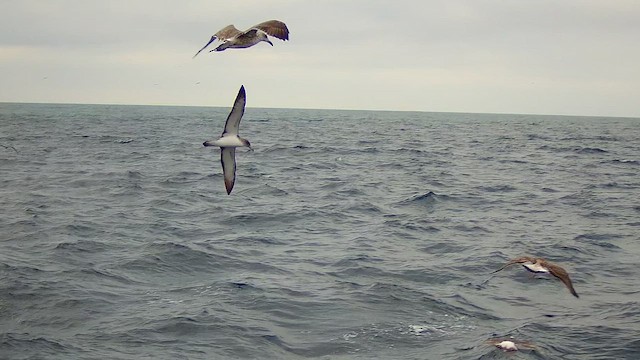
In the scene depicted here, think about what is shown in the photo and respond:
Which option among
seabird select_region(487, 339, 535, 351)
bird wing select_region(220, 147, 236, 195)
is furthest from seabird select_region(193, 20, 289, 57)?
seabird select_region(487, 339, 535, 351)

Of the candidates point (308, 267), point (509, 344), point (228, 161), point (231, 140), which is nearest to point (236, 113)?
point (231, 140)

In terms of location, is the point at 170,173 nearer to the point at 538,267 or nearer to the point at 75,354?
the point at 75,354

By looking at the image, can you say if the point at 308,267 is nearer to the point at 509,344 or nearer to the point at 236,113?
the point at 509,344

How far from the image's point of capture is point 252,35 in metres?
7.05

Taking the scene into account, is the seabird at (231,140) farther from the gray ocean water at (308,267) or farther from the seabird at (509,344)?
the seabird at (509,344)

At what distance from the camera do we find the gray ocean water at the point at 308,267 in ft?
35.2

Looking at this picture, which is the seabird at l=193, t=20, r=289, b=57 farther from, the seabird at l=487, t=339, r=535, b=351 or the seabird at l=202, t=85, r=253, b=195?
the seabird at l=487, t=339, r=535, b=351

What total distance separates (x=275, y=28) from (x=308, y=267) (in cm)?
840

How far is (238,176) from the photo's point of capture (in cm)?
3155

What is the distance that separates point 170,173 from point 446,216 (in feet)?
49.7

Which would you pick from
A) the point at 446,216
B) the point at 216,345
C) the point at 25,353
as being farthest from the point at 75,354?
the point at 446,216

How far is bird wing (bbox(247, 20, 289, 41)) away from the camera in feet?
23.2

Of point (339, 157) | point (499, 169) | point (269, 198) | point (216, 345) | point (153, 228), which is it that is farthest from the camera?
point (339, 157)

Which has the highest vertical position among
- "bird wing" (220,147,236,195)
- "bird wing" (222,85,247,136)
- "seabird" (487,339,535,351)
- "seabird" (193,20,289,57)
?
"seabird" (193,20,289,57)
